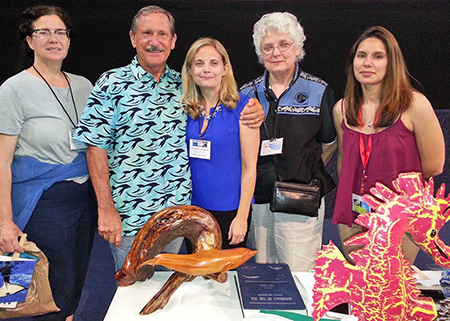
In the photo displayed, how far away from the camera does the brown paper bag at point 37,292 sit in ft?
6.10

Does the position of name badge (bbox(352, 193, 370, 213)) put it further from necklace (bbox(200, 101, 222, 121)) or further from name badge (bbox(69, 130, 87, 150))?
name badge (bbox(69, 130, 87, 150))

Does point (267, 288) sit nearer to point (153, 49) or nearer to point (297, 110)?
point (297, 110)

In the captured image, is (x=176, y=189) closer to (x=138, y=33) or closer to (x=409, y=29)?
(x=138, y=33)

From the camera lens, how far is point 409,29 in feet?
11.6

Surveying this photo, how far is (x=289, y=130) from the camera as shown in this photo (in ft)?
6.74

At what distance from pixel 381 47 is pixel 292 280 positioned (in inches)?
45.6

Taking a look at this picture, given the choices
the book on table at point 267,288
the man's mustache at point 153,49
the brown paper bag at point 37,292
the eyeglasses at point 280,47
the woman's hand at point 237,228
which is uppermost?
the eyeglasses at point 280,47

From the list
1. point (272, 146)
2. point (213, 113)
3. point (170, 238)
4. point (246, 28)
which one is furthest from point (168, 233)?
point (246, 28)

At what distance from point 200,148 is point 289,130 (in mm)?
499

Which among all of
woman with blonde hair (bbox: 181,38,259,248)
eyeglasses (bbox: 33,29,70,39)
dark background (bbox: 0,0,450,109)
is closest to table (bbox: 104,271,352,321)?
woman with blonde hair (bbox: 181,38,259,248)

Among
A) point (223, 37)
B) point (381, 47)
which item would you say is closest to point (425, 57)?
point (223, 37)

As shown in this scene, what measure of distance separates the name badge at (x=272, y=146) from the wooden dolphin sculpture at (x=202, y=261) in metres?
0.79

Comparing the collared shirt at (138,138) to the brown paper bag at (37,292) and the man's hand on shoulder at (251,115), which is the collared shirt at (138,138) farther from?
the brown paper bag at (37,292)

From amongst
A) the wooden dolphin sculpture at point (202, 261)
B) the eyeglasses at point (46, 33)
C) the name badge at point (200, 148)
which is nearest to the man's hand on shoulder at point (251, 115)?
the name badge at point (200, 148)
